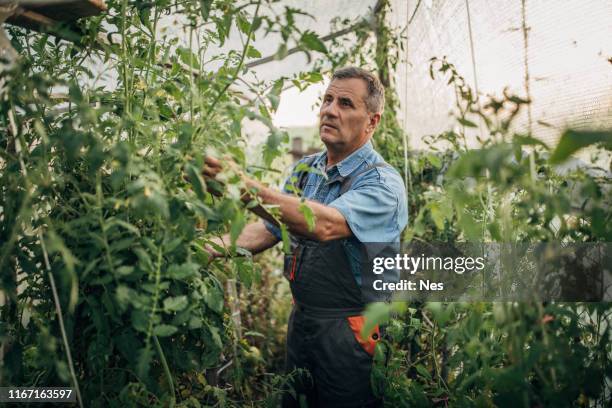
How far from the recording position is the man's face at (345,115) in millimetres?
1973

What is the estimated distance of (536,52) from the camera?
1833mm

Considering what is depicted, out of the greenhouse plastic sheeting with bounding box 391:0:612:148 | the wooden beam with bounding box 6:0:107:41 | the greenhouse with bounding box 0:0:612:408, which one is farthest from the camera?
the greenhouse plastic sheeting with bounding box 391:0:612:148

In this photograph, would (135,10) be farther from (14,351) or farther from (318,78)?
(14,351)

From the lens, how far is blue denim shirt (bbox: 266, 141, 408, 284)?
5.36 feet

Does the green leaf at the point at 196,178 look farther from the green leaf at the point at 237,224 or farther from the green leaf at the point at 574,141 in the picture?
the green leaf at the point at 574,141

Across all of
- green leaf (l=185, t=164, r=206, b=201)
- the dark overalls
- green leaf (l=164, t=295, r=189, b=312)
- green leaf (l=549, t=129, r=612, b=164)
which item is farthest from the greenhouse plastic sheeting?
green leaf (l=164, t=295, r=189, b=312)

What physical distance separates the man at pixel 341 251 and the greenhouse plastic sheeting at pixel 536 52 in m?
0.26

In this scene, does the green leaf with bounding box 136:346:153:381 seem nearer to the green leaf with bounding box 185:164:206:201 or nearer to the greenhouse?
the greenhouse

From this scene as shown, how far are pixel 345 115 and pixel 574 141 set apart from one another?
1386mm

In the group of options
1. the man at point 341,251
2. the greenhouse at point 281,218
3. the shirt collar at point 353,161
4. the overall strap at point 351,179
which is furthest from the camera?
the shirt collar at point 353,161

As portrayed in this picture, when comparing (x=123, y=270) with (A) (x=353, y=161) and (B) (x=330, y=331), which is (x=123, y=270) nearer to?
Result: (B) (x=330, y=331)

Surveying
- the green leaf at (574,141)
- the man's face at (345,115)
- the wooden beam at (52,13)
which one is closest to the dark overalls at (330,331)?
the man's face at (345,115)

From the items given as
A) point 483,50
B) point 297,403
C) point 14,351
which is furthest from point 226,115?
point 483,50

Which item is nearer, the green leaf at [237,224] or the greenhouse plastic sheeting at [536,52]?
the green leaf at [237,224]
